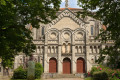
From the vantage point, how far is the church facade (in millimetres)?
33906

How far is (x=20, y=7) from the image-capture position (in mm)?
10781

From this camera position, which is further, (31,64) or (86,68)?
(86,68)

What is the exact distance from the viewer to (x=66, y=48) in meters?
34.9

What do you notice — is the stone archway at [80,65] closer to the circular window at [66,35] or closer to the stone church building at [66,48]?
the stone church building at [66,48]

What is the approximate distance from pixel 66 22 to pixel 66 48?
6194 mm

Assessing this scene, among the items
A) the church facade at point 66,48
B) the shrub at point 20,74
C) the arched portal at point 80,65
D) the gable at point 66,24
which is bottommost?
the shrub at point 20,74

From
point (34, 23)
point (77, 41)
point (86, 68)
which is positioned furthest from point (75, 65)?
point (34, 23)

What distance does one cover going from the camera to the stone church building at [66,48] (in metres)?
33.9

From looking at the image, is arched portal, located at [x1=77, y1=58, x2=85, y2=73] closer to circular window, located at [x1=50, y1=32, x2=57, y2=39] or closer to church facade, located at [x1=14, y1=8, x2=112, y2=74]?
church facade, located at [x1=14, y1=8, x2=112, y2=74]

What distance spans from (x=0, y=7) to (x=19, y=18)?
180 centimetres

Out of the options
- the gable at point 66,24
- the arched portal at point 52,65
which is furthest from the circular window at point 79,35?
the arched portal at point 52,65

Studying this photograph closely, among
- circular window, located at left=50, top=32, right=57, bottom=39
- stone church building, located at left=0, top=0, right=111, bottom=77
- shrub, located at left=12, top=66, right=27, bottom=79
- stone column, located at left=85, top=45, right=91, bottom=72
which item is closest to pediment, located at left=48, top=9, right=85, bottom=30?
stone church building, located at left=0, top=0, right=111, bottom=77

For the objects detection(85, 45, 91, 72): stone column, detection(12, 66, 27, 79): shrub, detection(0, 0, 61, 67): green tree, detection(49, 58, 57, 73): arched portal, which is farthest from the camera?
detection(49, 58, 57, 73): arched portal

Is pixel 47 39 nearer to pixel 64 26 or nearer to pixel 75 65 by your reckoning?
pixel 64 26
